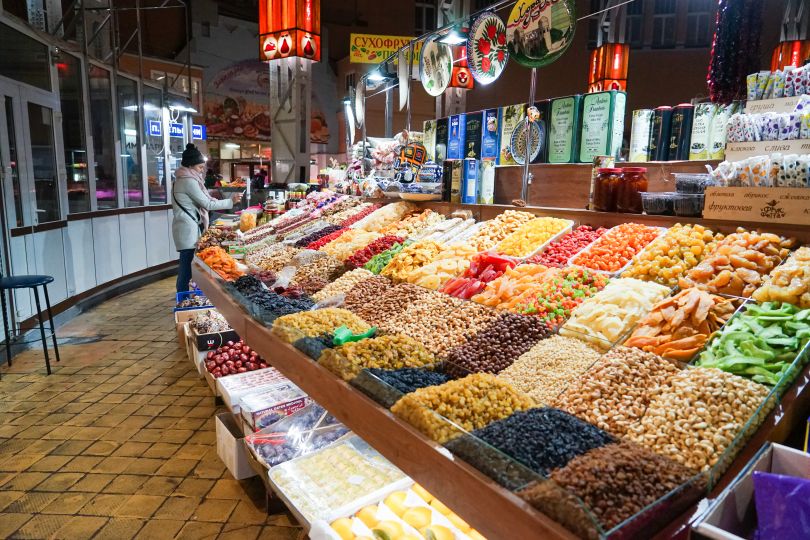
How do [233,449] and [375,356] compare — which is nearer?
[375,356]

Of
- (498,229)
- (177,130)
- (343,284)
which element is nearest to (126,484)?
(343,284)

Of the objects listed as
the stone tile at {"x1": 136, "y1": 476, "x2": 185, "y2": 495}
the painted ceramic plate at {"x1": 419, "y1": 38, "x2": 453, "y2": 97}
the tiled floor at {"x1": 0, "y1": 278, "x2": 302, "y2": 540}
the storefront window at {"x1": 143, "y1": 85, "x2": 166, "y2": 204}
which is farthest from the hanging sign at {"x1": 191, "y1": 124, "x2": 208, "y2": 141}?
Result: the stone tile at {"x1": 136, "y1": 476, "x2": 185, "y2": 495}

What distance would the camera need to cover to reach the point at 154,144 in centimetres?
973

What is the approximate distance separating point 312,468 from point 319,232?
8.43 feet

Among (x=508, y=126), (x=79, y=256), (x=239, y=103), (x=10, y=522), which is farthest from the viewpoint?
(x=239, y=103)

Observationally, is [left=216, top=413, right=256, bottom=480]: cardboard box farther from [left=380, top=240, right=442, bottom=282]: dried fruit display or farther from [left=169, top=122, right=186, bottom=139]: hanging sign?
[left=169, top=122, right=186, bottom=139]: hanging sign

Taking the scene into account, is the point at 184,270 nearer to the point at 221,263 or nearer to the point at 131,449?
the point at 221,263

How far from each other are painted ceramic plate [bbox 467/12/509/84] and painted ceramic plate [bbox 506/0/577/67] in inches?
13.9

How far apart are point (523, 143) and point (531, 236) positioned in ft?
3.09

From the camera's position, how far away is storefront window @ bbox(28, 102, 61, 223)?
5.45m

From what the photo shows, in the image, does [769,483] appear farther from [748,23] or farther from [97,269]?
[97,269]

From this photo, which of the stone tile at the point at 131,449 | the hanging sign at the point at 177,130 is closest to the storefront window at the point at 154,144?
Answer: the hanging sign at the point at 177,130

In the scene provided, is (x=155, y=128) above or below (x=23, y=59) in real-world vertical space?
below

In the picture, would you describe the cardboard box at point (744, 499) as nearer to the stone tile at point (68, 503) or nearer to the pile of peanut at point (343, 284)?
the pile of peanut at point (343, 284)
